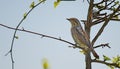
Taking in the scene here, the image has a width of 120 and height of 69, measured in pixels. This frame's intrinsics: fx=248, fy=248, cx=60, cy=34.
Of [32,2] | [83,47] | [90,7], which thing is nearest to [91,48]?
[83,47]

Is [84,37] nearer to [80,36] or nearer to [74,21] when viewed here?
[80,36]

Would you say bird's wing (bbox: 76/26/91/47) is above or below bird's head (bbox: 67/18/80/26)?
below

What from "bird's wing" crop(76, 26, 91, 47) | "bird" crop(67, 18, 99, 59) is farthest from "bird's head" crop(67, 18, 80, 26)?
"bird's wing" crop(76, 26, 91, 47)

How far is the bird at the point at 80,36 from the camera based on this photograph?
2047mm

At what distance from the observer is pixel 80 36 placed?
2182mm

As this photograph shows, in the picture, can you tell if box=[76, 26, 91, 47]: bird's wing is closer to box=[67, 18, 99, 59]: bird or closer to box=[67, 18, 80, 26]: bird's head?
box=[67, 18, 99, 59]: bird

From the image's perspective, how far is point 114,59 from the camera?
2365 mm

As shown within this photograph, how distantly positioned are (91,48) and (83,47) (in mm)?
86

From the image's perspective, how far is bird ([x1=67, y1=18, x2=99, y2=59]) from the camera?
6.72 feet

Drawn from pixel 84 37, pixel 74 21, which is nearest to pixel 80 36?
pixel 84 37

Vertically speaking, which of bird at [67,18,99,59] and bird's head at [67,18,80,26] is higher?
bird's head at [67,18,80,26]

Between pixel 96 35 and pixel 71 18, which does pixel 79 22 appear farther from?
pixel 96 35

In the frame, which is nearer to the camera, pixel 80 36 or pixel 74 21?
pixel 80 36

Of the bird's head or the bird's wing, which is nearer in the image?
the bird's wing
